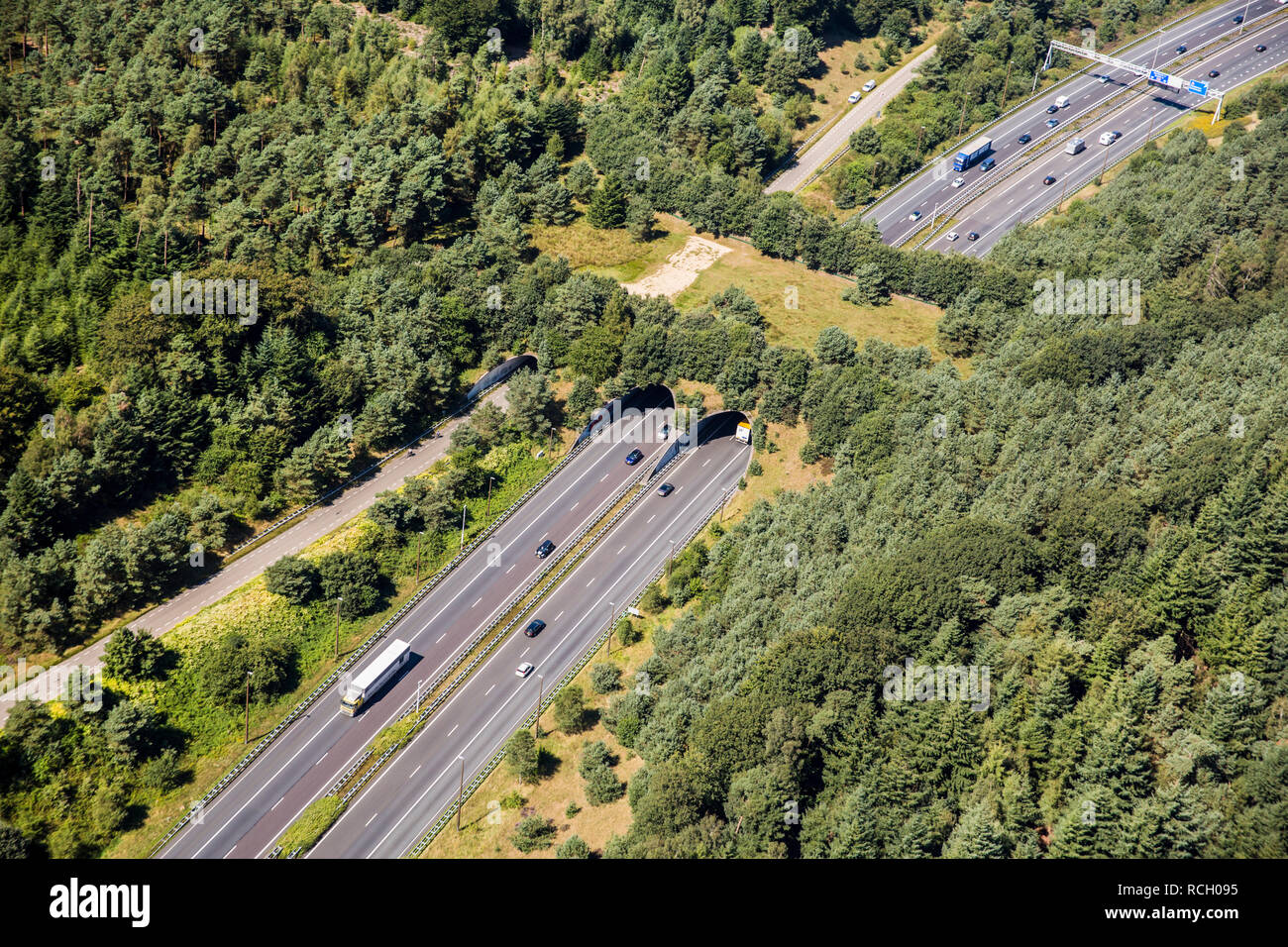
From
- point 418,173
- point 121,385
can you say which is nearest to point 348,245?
point 418,173

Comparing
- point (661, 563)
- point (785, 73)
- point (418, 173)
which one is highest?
point (785, 73)

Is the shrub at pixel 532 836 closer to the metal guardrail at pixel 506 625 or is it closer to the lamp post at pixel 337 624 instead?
the metal guardrail at pixel 506 625

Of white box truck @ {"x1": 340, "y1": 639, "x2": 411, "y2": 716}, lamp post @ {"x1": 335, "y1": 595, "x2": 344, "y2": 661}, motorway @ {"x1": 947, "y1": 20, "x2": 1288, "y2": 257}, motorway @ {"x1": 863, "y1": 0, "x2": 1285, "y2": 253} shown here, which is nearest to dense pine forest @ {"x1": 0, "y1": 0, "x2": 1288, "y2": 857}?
lamp post @ {"x1": 335, "y1": 595, "x2": 344, "y2": 661}

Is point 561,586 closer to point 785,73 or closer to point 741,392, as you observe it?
point 741,392

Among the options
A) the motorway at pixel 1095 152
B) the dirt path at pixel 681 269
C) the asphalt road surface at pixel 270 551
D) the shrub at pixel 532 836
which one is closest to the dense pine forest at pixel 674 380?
the asphalt road surface at pixel 270 551

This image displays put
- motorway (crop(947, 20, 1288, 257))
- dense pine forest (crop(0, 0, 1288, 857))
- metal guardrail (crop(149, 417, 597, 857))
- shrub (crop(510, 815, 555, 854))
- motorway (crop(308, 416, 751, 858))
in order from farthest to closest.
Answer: motorway (crop(947, 20, 1288, 257))
motorway (crop(308, 416, 751, 858))
metal guardrail (crop(149, 417, 597, 857))
shrub (crop(510, 815, 555, 854))
dense pine forest (crop(0, 0, 1288, 857))

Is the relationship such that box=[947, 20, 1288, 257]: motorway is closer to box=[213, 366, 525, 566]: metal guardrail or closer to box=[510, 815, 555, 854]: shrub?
box=[213, 366, 525, 566]: metal guardrail
